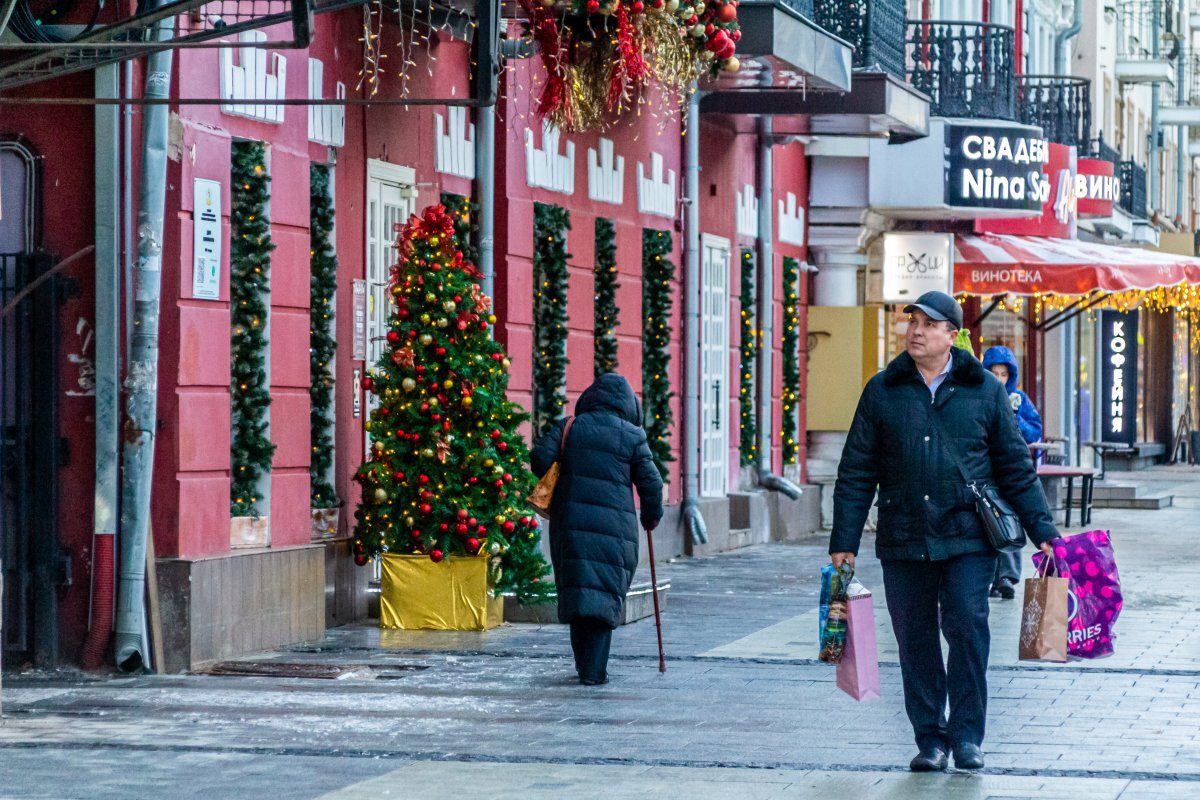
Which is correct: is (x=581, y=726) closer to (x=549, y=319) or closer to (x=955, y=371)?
(x=955, y=371)

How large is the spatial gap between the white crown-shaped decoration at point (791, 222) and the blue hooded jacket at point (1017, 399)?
6.77 m

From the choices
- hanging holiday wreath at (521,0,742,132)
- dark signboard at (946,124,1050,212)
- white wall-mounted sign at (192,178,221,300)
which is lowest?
white wall-mounted sign at (192,178,221,300)

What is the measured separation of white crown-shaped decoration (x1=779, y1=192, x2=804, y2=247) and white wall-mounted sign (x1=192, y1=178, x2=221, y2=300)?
1258cm

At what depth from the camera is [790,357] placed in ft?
81.8

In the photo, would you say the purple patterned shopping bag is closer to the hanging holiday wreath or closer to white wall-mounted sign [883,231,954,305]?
the hanging holiday wreath

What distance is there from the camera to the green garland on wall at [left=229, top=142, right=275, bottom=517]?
42.4 ft

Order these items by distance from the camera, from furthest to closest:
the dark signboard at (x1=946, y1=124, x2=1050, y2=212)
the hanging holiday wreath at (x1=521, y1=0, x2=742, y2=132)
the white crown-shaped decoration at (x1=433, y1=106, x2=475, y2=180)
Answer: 1. the dark signboard at (x1=946, y1=124, x2=1050, y2=212)
2. the white crown-shaped decoration at (x1=433, y1=106, x2=475, y2=180)
3. the hanging holiday wreath at (x1=521, y1=0, x2=742, y2=132)

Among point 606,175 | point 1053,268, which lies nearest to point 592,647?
point 606,175

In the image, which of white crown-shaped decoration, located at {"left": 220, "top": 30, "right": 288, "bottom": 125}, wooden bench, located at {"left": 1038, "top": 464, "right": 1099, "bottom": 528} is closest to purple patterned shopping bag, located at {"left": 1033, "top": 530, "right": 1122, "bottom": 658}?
white crown-shaped decoration, located at {"left": 220, "top": 30, "right": 288, "bottom": 125}

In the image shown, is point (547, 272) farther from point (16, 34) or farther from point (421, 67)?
point (16, 34)

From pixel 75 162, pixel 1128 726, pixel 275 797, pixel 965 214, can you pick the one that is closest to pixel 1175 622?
pixel 1128 726

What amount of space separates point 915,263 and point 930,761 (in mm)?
18114

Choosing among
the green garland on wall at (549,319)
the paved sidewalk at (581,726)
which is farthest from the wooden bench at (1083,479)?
the paved sidewalk at (581,726)

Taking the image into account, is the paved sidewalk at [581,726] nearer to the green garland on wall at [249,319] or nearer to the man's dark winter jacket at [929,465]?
the man's dark winter jacket at [929,465]
